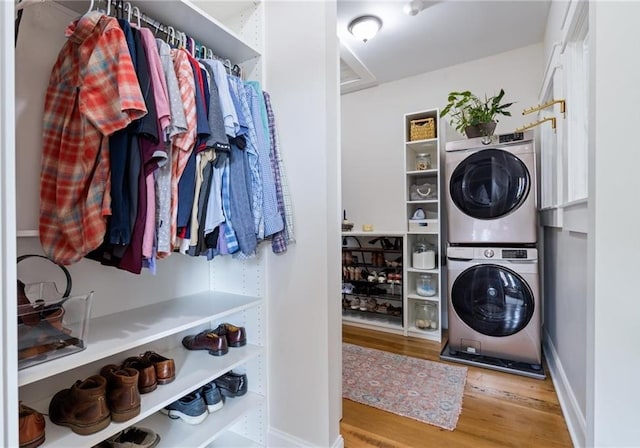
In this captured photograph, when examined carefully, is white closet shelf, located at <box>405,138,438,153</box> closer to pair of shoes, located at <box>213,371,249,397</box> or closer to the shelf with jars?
the shelf with jars

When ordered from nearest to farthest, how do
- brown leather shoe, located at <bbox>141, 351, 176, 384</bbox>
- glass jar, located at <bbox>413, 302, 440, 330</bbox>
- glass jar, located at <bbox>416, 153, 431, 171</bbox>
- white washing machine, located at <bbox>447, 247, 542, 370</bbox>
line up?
brown leather shoe, located at <bbox>141, 351, 176, 384</bbox> → white washing machine, located at <bbox>447, 247, 542, 370</bbox> → glass jar, located at <bbox>413, 302, 440, 330</bbox> → glass jar, located at <bbox>416, 153, 431, 171</bbox>

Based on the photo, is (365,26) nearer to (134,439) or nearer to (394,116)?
(394,116)

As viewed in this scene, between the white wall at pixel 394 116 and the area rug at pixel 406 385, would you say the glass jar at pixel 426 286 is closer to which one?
the white wall at pixel 394 116

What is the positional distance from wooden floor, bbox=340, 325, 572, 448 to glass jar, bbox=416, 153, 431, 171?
5.82 feet

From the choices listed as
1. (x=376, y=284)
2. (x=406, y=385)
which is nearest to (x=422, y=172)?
(x=376, y=284)

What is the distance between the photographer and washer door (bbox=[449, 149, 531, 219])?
85.7 inches

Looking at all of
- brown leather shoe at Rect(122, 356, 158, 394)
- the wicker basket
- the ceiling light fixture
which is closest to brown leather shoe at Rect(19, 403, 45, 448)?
brown leather shoe at Rect(122, 356, 158, 394)

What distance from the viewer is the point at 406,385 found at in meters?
1.97

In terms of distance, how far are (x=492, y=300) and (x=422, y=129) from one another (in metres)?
1.51

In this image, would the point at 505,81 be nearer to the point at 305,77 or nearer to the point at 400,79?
the point at 400,79

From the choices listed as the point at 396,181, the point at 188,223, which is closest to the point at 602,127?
the point at 188,223

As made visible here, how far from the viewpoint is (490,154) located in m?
2.25

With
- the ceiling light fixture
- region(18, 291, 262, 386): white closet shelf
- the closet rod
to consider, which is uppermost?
the ceiling light fixture

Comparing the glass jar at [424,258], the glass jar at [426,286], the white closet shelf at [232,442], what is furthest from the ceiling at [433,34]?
the white closet shelf at [232,442]
